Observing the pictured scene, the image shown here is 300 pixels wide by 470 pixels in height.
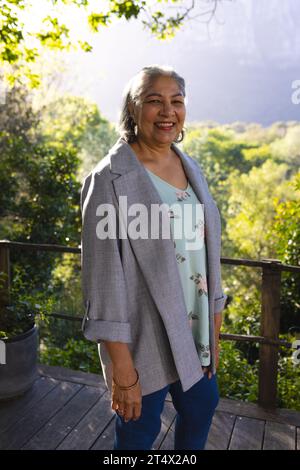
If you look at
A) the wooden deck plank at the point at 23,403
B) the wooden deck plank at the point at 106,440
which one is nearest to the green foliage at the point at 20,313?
the wooden deck plank at the point at 23,403

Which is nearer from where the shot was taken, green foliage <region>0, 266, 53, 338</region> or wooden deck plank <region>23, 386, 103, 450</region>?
wooden deck plank <region>23, 386, 103, 450</region>

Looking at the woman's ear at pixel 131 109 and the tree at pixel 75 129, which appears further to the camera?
the tree at pixel 75 129

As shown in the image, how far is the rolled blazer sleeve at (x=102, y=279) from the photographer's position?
48.6 inches

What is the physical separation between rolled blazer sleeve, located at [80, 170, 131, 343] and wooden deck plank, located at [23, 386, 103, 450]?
1111 mm

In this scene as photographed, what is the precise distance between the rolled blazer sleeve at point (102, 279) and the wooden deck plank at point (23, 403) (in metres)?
1.30

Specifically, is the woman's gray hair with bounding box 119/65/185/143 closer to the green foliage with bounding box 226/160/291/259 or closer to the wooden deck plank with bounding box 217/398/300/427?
the wooden deck plank with bounding box 217/398/300/427

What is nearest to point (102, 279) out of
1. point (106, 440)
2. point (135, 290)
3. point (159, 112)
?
point (135, 290)

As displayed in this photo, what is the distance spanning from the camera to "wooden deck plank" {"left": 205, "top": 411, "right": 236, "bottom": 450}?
212 centimetres

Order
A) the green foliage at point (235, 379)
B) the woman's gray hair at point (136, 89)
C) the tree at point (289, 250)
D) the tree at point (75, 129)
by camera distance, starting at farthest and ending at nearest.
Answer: the tree at point (75, 129), the tree at point (289, 250), the green foliage at point (235, 379), the woman's gray hair at point (136, 89)

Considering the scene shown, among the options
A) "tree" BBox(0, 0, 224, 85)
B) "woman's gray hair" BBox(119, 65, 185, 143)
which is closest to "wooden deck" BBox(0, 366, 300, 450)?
"woman's gray hair" BBox(119, 65, 185, 143)

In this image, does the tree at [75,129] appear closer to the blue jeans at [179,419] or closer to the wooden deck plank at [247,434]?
the wooden deck plank at [247,434]

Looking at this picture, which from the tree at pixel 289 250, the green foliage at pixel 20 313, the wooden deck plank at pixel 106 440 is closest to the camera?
the wooden deck plank at pixel 106 440

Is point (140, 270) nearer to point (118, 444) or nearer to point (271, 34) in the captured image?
point (118, 444)

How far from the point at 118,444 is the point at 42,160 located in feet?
21.4
